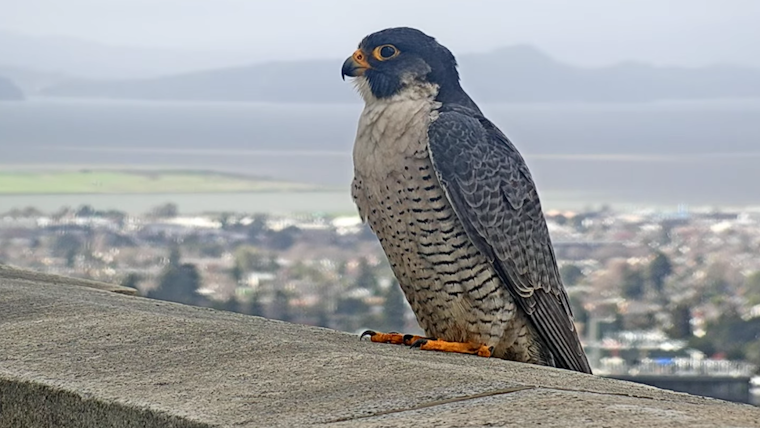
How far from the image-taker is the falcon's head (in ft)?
12.5

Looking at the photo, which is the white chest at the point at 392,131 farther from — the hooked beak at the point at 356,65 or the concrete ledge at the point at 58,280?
the concrete ledge at the point at 58,280

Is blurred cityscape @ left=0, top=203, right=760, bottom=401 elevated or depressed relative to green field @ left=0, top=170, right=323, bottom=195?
depressed

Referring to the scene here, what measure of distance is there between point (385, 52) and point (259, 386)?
1676mm

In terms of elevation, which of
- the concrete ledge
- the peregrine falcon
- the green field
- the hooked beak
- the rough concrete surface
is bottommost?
the rough concrete surface

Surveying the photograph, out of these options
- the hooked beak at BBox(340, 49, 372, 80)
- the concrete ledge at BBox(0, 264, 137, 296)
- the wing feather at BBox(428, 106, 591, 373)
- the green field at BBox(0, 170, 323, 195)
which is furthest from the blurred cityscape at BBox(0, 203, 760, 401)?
the hooked beak at BBox(340, 49, 372, 80)

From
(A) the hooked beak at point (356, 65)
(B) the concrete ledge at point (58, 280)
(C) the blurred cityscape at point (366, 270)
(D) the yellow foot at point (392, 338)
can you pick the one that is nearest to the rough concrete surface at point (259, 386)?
(D) the yellow foot at point (392, 338)

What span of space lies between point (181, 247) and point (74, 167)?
2600 millimetres

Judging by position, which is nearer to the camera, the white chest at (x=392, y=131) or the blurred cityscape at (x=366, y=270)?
the white chest at (x=392, y=131)

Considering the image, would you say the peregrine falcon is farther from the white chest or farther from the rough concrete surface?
the rough concrete surface

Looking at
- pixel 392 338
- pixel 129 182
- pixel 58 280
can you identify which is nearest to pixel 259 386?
pixel 392 338

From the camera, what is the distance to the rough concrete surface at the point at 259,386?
83.7 inches

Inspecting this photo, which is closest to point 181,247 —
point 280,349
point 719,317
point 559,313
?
point 719,317

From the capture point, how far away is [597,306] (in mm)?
10820

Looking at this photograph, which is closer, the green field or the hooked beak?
the hooked beak
